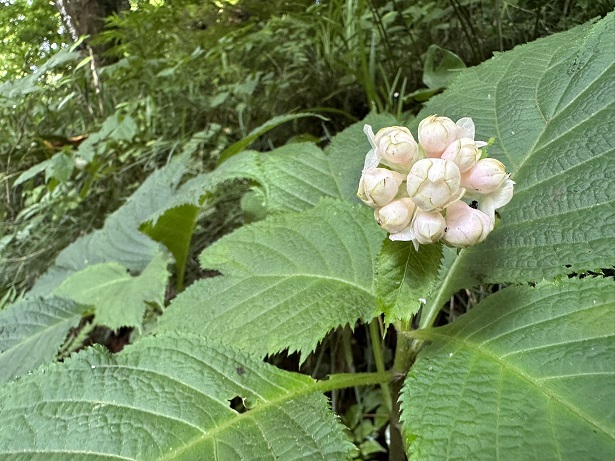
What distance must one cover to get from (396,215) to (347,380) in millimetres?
253

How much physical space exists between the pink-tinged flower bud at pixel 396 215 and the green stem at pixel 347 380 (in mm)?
228

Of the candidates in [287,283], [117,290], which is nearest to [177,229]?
[117,290]

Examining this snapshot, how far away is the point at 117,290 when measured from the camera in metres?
1.10

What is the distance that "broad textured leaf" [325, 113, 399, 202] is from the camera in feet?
2.94

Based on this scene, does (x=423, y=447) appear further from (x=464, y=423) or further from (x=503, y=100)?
(x=503, y=100)

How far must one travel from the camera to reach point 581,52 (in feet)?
2.42

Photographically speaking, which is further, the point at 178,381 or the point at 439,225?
the point at 178,381

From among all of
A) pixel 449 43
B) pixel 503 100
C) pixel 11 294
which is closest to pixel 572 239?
pixel 503 100

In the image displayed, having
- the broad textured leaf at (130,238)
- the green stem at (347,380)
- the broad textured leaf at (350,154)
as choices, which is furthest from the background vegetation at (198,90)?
the green stem at (347,380)

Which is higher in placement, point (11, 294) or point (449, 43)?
point (449, 43)

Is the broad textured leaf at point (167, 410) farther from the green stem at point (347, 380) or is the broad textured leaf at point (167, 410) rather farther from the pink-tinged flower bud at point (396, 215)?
the pink-tinged flower bud at point (396, 215)

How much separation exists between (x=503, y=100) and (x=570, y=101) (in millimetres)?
96

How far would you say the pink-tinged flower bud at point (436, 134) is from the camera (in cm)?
54

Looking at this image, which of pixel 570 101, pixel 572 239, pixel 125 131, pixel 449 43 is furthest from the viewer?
pixel 125 131
